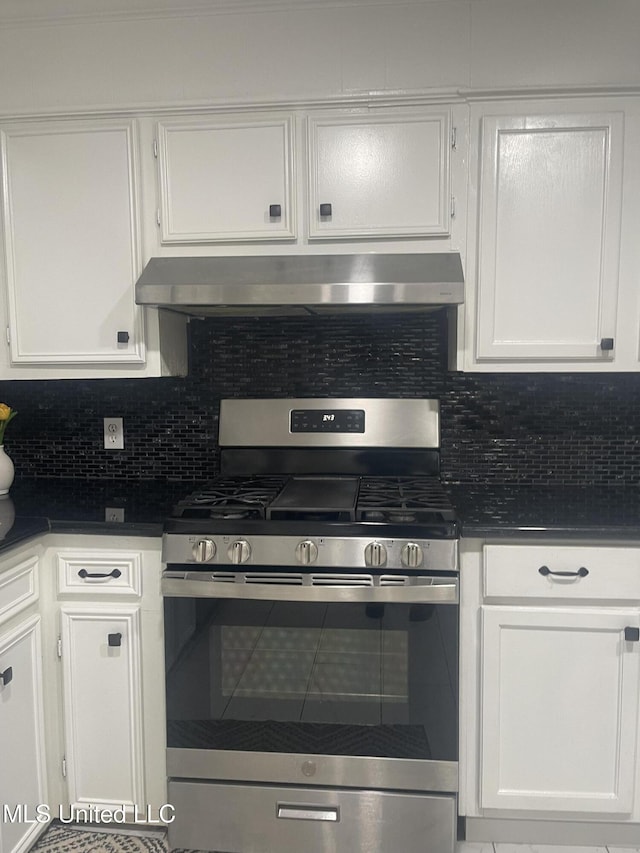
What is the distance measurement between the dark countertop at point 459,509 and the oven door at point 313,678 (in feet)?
0.69

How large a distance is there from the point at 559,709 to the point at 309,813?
74cm

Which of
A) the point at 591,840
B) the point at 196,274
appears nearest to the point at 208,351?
the point at 196,274

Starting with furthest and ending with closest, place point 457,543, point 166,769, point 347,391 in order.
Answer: point 347,391 < point 166,769 < point 457,543

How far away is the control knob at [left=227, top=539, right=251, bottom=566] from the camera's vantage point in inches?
72.2

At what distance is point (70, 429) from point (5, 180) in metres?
0.87

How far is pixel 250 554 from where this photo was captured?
1.85 m

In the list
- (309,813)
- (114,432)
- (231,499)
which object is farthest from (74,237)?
(309,813)

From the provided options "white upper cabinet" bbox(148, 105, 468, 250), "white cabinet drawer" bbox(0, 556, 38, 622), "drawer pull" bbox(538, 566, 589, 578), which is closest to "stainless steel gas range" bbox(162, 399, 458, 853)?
"drawer pull" bbox(538, 566, 589, 578)

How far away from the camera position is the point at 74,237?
2.14m

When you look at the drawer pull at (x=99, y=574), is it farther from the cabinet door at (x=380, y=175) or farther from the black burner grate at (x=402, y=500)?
the cabinet door at (x=380, y=175)

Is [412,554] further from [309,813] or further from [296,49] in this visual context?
[296,49]

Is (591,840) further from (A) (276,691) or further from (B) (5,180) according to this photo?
(B) (5,180)

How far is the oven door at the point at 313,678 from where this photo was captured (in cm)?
183

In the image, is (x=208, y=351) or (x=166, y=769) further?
(x=208, y=351)
